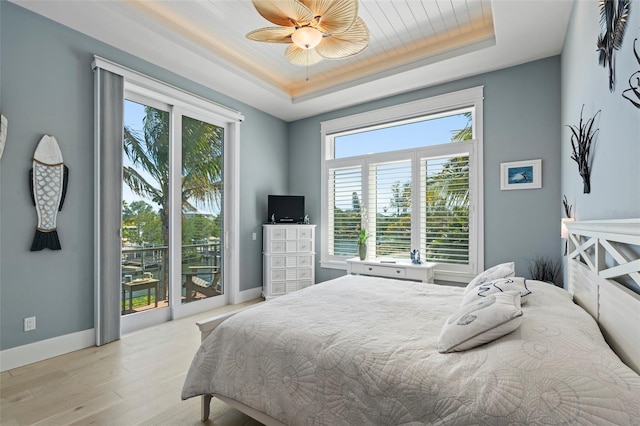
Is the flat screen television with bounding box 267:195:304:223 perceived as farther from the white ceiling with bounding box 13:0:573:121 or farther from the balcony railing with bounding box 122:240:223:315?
the white ceiling with bounding box 13:0:573:121

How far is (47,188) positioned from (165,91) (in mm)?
1587

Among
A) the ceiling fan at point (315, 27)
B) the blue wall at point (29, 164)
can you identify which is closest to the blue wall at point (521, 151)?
the ceiling fan at point (315, 27)

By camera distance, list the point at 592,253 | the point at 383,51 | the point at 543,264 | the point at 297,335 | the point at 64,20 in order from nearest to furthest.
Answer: the point at 297,335 < the point at 592,253 < the point at 64,20 < the point at 543,264 < the point at 383,51

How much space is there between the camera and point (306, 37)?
2.27 m

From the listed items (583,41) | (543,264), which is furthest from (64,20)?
(543,264)

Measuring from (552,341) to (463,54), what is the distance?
10.0 feet

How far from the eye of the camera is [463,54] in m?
3.21

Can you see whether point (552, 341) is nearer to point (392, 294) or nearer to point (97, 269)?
point (392, 294)

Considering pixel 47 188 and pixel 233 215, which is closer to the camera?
pixel 47 188

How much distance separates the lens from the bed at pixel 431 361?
95 centimetres

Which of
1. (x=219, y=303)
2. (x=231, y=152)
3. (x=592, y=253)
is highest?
(x=231, y=152)

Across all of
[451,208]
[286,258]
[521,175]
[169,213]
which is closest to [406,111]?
[451,208]

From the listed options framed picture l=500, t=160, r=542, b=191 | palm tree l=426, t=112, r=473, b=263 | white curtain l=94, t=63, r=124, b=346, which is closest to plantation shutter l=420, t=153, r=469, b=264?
palm tree l=426, t=112, r=473, b=263

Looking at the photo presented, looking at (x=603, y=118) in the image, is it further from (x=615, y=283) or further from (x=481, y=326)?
(x=481, y=326)
